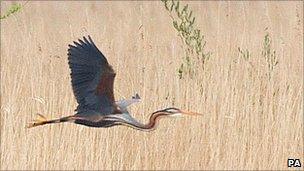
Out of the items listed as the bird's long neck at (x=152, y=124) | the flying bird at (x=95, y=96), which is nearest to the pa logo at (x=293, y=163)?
the flying bird at (x=95, y=96)

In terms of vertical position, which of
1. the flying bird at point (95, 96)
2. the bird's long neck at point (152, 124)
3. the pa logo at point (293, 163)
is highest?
the flying bird at point (95, 96)

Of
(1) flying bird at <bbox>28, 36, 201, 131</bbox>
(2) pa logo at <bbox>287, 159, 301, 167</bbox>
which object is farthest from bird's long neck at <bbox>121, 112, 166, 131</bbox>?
(2) pa logo at <bbox>287, 159, 301, 167</bbox>

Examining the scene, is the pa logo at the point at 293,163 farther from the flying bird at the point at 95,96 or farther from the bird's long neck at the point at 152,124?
the bird's long neck at the point at 152,124

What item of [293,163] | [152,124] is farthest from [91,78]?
[293,163]

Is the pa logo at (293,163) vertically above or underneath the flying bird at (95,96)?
underneath

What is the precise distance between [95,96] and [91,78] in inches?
2.5

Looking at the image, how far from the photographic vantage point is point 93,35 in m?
6.53

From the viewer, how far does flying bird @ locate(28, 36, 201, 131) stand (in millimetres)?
3029

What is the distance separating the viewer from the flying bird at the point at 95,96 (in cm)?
303

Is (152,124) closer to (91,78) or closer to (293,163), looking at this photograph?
(91,78)

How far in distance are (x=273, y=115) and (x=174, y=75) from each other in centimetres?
75

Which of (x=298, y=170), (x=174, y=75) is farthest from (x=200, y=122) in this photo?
(x=174, y=75)

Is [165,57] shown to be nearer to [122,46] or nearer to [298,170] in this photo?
[122,46]

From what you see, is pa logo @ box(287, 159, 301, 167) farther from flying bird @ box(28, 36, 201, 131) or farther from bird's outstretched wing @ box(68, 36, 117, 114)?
bird's outstretched wing @ box(68, 36, 117, 114)
